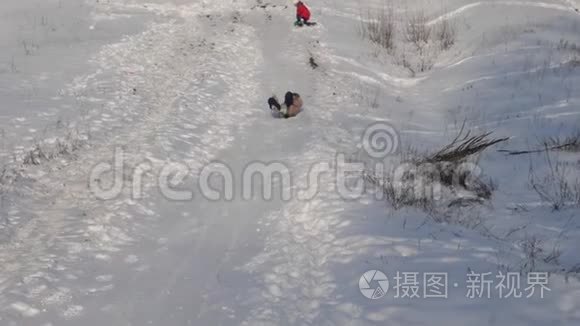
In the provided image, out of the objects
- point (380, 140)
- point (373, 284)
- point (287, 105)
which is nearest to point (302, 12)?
point (287, 105)

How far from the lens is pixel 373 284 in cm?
429

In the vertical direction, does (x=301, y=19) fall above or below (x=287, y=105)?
above

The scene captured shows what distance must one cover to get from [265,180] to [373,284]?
2.71 meters

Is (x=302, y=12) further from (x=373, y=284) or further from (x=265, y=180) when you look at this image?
(x=373, y=284)

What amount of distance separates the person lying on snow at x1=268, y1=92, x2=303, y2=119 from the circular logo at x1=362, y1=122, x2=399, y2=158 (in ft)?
4.79

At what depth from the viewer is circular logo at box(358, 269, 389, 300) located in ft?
13.6

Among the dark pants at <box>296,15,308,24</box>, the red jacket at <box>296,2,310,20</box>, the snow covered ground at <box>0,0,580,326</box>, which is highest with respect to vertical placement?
the red jacket at <box>296,2,310,20</box>

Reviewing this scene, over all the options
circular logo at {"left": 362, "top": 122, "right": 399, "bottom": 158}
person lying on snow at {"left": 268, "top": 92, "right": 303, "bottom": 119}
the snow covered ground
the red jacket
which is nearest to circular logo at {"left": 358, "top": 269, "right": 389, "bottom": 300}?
the snow covered ground

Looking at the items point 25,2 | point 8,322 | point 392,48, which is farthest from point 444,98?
point 25,2

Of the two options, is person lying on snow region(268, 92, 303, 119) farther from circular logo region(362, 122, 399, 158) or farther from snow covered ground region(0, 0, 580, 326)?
circular logo region(362, 122, 399, 158)

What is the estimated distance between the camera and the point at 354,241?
5035 millimetres

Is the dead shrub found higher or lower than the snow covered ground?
higher

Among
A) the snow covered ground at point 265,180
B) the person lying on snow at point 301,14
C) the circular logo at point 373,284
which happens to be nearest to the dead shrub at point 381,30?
the snow covered ground at point 265,180

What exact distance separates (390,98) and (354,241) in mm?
6074
